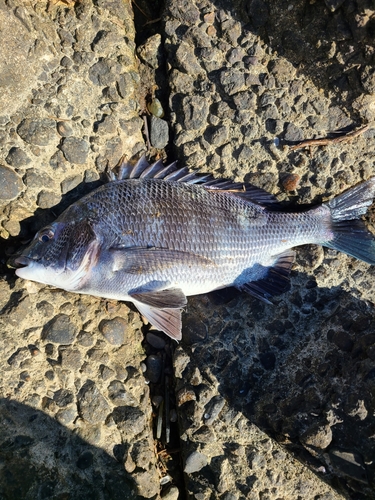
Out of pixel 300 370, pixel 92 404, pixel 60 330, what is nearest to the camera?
pixel 92 404

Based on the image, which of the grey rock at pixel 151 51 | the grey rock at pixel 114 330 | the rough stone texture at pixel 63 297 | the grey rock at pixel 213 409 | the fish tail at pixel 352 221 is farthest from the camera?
the grey rock at pixel 151 51

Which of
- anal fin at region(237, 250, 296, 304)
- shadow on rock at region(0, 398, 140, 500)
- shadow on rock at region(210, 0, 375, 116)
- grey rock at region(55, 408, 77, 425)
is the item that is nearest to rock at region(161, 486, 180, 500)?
shadow on rock at region(0, 398, 140, 500)

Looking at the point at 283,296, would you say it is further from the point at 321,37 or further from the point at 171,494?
the point at 321,37

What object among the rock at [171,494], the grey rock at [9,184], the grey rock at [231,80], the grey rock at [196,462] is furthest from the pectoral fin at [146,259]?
the rock at [171,494]

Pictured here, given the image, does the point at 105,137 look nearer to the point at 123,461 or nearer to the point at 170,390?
the point at 170,390

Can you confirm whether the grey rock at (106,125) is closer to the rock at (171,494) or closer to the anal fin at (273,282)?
the anal fin at (273,282)

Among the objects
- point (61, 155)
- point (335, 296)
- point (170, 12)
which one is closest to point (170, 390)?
point (335, 296)

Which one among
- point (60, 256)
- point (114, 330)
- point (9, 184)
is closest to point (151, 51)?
point (9, 184)
